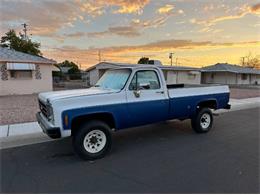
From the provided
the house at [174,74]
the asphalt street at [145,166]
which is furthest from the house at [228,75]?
the asphalt street at [145,166]

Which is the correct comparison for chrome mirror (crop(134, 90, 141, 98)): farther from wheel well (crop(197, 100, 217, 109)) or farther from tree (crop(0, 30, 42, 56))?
tree (crop(0, 30, 42, 56))

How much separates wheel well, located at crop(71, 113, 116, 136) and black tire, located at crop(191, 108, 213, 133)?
293 cm

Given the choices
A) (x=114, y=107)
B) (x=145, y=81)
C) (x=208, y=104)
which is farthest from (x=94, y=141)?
(x=208, y=104)

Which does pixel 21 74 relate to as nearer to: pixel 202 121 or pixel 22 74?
pixel 22 74

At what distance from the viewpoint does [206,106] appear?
24.6ft

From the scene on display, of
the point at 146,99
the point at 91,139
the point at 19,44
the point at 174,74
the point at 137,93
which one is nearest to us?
the point at 91,139

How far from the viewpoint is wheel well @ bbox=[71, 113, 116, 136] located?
5.00 meters

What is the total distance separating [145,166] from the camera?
15.3ft

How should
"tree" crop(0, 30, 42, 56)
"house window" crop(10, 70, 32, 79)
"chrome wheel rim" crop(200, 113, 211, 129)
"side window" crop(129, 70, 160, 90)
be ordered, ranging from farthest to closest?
"tree" crop(0, 30, 42, 56)
"house window" crop(10, 70, 32, 79)
"chrome wheel rim" crop(200, 113, 211, 129)
"side window" crop(129, 70, 160, 90)

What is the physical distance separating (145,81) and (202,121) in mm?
2623

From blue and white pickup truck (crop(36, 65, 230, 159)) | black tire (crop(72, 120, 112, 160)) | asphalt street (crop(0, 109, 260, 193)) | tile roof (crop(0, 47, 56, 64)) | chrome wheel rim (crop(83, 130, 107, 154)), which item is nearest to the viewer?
asphalt street (crop(0, 109, 260, 193))

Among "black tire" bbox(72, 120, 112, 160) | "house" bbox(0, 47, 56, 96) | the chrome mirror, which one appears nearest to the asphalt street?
"black tire" bbox(72, 120, 112, 160)

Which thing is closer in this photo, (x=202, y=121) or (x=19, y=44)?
(x=202, y=121)

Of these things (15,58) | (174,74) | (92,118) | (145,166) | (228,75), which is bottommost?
(145,166)
